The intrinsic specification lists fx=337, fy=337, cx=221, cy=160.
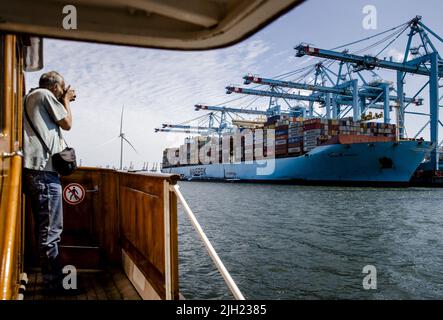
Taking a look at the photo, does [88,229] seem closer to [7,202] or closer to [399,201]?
[7,202]

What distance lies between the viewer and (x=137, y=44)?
169cm

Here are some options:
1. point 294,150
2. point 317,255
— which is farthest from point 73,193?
point 294,150

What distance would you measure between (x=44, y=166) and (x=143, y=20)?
189 cm

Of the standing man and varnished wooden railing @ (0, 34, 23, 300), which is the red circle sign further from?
varnished wooden railing @ (0, 34, 23, 300)

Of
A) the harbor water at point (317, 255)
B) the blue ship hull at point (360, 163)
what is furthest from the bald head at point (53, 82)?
the blue ship hull at point (360, 163)

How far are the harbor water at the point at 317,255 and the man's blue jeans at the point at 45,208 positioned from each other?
3.67 m

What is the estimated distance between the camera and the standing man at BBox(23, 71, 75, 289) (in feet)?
9.39

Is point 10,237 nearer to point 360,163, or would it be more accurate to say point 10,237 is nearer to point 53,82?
point 53,82

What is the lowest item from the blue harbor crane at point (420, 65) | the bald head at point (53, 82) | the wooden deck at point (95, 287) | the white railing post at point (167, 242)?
the wooden deck at point (95, 287)

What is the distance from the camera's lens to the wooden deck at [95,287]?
A: 3.07 meters

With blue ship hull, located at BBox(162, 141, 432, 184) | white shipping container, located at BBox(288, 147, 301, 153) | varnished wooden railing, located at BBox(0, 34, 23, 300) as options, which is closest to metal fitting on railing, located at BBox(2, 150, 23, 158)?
varnished wooden railing, located at BBox(0, 34, 23, 300)

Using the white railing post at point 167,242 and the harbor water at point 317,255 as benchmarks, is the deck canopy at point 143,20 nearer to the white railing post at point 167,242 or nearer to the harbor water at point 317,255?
the white railing post at point 167,242
